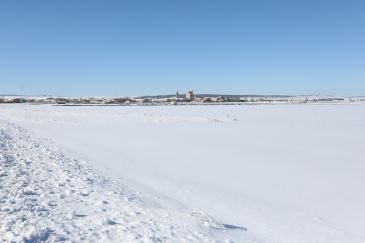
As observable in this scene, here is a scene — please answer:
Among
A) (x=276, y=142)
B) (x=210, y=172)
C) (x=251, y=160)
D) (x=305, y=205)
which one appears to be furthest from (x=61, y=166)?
(x=276, y=142)

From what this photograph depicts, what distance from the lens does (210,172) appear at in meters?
12.1

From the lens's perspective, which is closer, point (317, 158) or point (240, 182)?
point (240, 182)

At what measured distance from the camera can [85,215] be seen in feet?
23.0

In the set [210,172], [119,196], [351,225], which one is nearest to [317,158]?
[210,172]

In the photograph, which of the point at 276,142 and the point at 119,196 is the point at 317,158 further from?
the point at 119,196

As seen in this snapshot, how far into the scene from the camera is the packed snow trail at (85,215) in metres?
6.02

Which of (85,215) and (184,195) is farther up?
(85,215)

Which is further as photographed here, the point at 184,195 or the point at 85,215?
the point at 184,195

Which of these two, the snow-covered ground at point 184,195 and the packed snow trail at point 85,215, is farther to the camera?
the snow-covered ground at point 184,195

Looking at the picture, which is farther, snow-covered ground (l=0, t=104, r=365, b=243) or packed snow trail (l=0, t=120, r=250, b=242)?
snow-covered ground (l=0, t=104, r=365, b=243)

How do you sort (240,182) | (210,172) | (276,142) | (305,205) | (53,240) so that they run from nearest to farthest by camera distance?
(53,240) < (305,205) < (240,182) < (210,172) < (276,142)

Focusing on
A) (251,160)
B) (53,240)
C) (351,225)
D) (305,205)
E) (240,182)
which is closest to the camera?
(53,240)

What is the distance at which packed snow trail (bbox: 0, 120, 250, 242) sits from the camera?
602 centimetres

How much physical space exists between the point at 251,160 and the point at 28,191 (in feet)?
27.2
